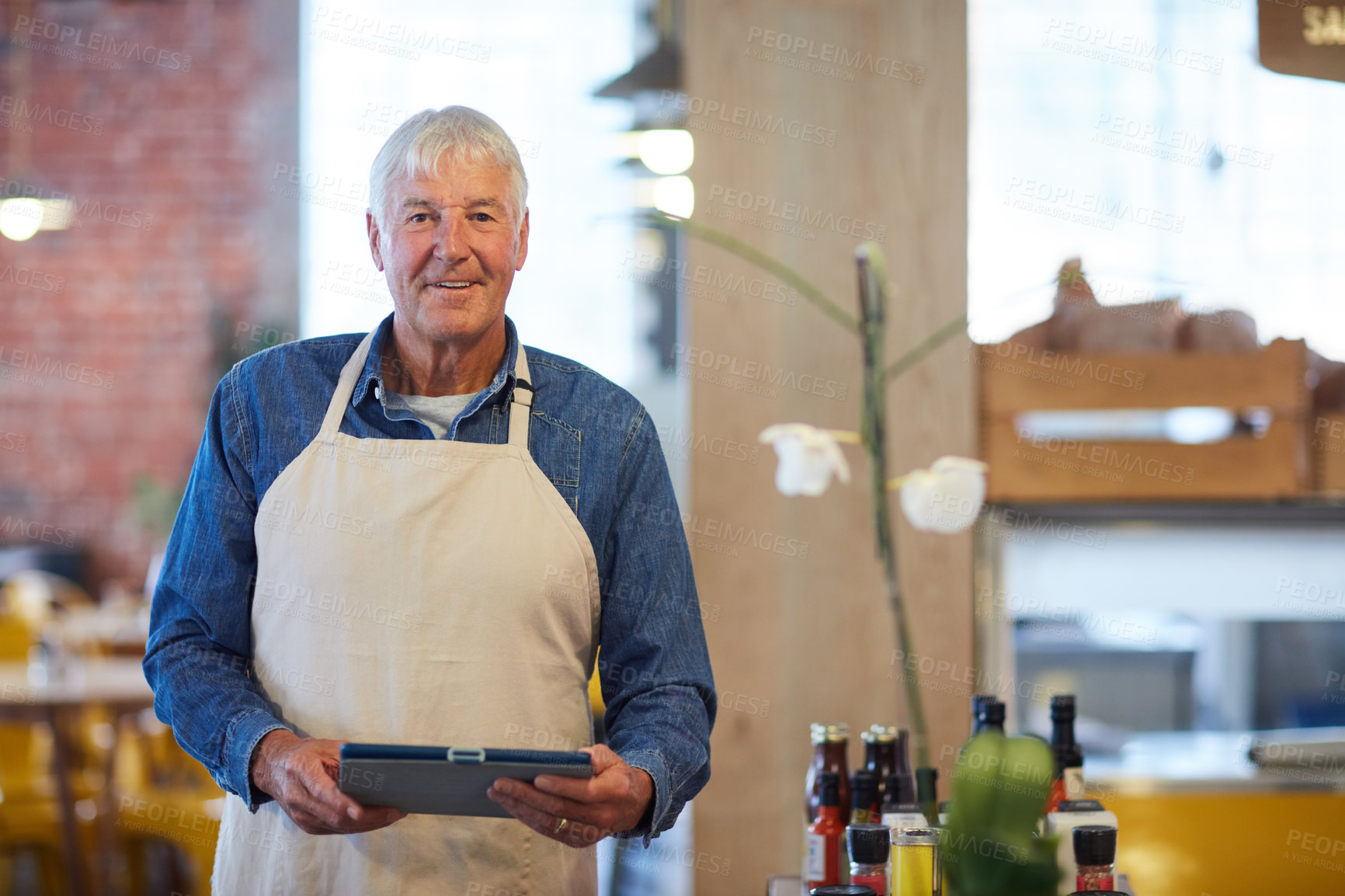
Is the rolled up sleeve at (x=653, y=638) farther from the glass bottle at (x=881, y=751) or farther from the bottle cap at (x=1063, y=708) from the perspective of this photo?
the bottle cap at (x=1063, y=708)

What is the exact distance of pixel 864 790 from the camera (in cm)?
132

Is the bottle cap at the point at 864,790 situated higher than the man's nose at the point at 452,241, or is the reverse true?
the man's nose at the point at 452,241

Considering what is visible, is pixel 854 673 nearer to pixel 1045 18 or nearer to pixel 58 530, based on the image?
pixel 1045 18

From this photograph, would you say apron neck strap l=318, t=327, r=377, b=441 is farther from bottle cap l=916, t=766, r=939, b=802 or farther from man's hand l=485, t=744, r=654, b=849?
bottle cap l=916, t=766, r=939, b=802

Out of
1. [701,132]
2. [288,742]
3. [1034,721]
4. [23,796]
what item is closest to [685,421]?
[701,132]

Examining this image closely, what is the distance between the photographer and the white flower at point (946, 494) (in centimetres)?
197

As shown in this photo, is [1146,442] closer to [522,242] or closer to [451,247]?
[522,242]

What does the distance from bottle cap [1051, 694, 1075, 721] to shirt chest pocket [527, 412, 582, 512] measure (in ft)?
1.91

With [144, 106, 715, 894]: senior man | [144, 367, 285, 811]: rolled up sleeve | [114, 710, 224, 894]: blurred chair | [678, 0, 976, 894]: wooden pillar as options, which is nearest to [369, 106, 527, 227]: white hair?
[144, 106, 715, 894]: senior man

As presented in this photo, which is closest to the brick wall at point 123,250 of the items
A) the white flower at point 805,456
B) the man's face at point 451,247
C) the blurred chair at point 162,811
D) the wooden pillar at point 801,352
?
the blurred chair at point 162,811

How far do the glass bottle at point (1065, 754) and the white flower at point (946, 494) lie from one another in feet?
1.85

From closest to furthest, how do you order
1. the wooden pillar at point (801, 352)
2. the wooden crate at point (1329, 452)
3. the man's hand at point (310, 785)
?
the man's hand at point (310, 785)
the wooden crate at point (1329, 452)
the wooden pillar at point (801, 352)

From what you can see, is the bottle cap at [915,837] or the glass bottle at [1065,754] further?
the glass bottle at [1065,754]

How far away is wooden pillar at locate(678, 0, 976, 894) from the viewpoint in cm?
245
